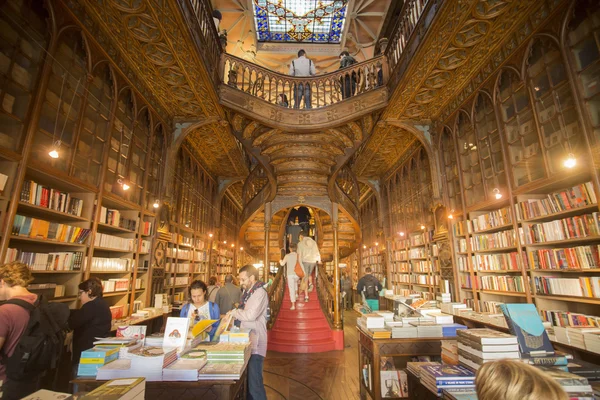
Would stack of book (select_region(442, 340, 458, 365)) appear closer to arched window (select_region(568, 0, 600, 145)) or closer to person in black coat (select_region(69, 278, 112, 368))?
arched window (select_region(568, 0, 600, 145))

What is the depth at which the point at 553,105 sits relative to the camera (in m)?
3.65

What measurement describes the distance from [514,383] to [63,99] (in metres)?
4.79

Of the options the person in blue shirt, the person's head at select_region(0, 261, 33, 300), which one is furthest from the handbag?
the person's head at select_region(0, 261, 33, 300)

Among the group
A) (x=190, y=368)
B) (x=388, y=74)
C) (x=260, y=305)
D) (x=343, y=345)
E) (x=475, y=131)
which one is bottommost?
(x=343, y=345)

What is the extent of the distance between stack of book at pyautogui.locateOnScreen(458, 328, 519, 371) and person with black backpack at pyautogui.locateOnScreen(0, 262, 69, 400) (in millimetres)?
2753

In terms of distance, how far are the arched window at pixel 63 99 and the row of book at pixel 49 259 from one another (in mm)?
1021

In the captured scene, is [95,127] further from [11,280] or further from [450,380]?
[450,380]

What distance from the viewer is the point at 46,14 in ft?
11.0

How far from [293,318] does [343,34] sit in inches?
417

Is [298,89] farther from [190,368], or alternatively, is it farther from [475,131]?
[190,368]

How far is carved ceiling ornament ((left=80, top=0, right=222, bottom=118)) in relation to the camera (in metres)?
3.75

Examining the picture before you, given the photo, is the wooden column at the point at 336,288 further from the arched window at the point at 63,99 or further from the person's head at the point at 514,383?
the person's head at the point at 514,383

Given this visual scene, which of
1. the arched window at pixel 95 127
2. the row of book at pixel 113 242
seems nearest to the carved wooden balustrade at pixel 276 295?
the row of book at pixel 113 242

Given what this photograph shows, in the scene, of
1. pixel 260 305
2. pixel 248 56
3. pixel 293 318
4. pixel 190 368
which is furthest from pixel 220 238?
pixel 190 368
